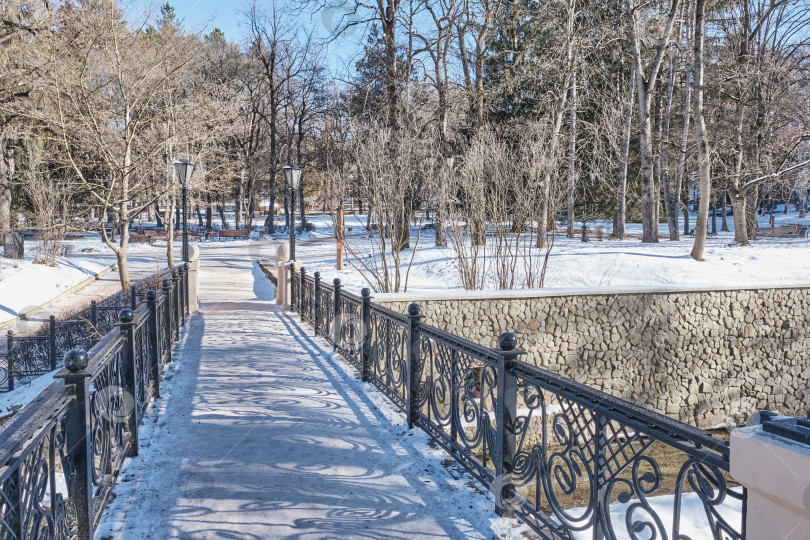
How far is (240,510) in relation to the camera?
365 centimetres

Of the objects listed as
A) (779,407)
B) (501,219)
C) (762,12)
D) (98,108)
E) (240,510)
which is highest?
(762,12)

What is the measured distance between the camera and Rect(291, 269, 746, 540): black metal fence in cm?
243

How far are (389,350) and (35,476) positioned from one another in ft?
13.3

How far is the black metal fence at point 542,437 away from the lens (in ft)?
7.97

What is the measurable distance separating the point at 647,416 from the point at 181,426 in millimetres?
4211

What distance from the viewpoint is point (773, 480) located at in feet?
6.13

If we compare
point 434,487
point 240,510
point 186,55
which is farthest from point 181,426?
point 186,55

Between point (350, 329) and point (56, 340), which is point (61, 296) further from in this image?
point (350, 329)

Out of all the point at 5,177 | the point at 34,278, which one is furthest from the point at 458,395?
the point at 5,177

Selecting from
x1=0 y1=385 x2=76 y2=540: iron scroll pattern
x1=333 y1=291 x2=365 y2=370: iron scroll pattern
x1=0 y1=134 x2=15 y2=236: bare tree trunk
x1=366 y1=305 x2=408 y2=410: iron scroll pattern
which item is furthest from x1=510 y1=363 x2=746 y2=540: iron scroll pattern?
x1=0 y1=134 x2=15 y2=236: bare tree trunk

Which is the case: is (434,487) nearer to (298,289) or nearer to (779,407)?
(298,289)

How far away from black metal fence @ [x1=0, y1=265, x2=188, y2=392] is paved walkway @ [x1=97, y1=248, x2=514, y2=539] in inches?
201

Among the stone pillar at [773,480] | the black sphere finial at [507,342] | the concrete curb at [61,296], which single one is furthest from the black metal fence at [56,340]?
the stone pillar at [773,480]

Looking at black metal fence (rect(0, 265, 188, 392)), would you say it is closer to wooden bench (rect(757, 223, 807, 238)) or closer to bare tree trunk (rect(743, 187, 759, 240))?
bare tree trunk (rect(743, 187, 759, 240))
